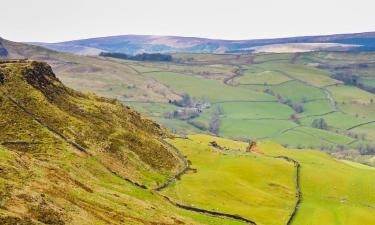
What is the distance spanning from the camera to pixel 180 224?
75.4m

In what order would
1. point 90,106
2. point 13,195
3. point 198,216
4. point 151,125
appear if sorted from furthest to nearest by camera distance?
point 151,125 < point 90,106 < point 198,216 < point 13,195

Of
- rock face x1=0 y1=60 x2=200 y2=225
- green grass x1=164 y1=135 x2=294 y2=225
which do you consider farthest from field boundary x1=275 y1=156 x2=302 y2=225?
rock face x1=0 y1=60 x2=200 y2=225

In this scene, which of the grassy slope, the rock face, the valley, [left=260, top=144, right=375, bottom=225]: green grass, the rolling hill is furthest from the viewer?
[left=260, top=144, right=375, bottom=225]: green grass

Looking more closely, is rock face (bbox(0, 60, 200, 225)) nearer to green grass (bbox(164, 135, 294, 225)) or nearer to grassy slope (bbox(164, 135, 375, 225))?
green grass (bbox(164, 135, 294, 225))

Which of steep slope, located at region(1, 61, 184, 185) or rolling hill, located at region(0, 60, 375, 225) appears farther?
steep slope, located at region(1, 61, 184, 185)

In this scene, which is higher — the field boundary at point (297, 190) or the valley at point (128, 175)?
the valley at point (128, 175)

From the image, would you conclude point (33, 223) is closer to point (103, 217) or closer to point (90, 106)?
point (103, 217)

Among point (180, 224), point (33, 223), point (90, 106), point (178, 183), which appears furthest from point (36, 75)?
point (33, 223)

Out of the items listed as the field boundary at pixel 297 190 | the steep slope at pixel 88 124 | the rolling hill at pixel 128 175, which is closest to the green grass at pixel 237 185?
the rolling hill at pixel 128 175

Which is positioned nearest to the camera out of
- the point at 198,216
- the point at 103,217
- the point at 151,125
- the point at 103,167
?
the point at 103,217

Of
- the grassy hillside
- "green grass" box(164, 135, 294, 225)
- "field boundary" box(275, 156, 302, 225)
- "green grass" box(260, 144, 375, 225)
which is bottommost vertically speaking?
"green grass" box(260, 144, 375, 225)

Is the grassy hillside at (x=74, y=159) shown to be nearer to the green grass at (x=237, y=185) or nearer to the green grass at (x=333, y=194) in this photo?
the green grass at (x=237, y=185)

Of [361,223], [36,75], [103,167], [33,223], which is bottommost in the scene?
[361,223]

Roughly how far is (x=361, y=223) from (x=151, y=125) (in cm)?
6497
